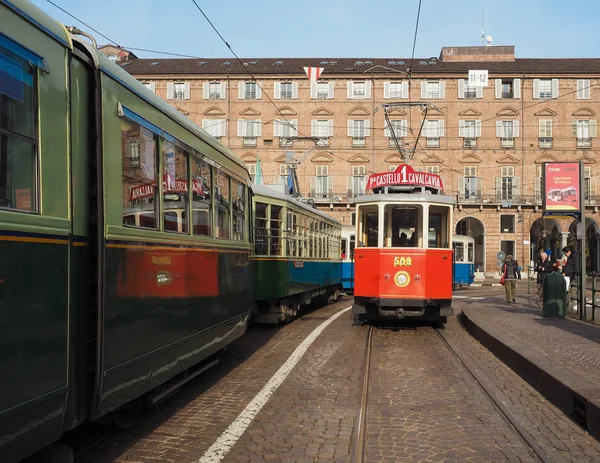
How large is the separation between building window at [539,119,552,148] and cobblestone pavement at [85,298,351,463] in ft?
147

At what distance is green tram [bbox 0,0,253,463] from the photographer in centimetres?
309

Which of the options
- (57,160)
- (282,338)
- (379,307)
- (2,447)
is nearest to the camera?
(2,447)

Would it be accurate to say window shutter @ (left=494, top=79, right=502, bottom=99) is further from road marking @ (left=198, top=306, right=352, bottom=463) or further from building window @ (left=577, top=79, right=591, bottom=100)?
road marking @ (left=198, top=306, right=352, bottom=463)

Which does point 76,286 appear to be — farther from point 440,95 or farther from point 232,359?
point 440,95

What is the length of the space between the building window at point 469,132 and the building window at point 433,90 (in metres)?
2.73

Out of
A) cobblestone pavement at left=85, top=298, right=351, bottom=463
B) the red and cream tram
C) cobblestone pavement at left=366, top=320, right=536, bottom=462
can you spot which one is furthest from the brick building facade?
cobblestone pavement at left=85, top=298, right=351, bottom=463

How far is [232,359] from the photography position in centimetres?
905

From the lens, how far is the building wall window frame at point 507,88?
49.1m

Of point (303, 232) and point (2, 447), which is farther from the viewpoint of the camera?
point (303, 232)

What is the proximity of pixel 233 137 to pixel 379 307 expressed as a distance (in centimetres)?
3940

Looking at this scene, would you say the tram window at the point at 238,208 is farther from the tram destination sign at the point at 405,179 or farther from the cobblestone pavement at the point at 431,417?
the tram destination sign at the point at 405,179

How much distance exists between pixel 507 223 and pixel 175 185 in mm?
46912

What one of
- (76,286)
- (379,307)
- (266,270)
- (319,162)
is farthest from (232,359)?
(319,162)

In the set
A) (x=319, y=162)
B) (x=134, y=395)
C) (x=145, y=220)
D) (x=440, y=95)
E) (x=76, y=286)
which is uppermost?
(x=440, y=95)
